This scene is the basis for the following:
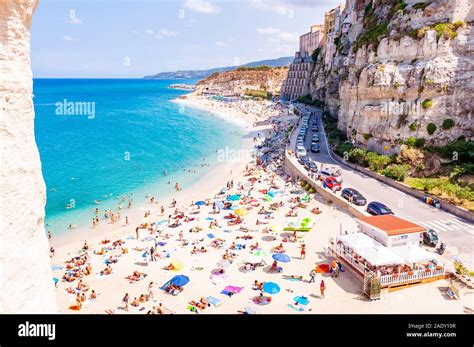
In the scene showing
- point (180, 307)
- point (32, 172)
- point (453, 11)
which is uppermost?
point (453, 11)

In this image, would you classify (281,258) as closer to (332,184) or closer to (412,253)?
(412,253)

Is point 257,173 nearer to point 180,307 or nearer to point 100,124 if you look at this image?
point 180,307

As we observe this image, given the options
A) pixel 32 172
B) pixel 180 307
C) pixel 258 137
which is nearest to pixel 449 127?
pixel 180 307

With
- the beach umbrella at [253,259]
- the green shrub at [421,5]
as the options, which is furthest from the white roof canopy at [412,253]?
the green shrub at [421,5]

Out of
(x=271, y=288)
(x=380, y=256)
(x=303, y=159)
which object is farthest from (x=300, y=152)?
(x=271, y=288)

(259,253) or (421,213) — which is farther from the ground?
(421,213)

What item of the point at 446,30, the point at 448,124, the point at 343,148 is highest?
the point at 446,30
